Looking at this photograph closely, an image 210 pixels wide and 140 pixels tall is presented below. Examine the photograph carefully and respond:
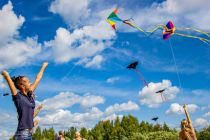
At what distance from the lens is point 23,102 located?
4.83 meters

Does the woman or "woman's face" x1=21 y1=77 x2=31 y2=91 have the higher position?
"woman's face" x1=21 y1=77 x2=31 y2=91

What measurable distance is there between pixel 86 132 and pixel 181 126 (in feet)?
262

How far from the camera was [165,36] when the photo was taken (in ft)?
40.5

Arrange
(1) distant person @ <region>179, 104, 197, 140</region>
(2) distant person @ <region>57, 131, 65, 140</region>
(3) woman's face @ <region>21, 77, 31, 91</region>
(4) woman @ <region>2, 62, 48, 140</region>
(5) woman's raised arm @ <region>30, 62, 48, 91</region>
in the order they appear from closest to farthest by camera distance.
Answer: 1. (4) woman @ <region>2, 62, 48, 140</region>
2. (3) woman's face @ <region>21, 77, 31, 91</region>
3. (5) woman's raised arm @ <region>30, 62, 48, 91</region>
4. (1) distant person @ <region>179, 104, 197, 140</region>
5. (2) distant person @ <region>57, 131, 65, 140</region>

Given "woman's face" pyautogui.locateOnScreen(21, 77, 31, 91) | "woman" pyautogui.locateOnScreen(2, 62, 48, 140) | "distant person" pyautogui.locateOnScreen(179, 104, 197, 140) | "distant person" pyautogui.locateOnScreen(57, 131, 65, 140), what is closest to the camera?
"woman" pyautogui.locateOnScreen(2, 62, 48, 140)

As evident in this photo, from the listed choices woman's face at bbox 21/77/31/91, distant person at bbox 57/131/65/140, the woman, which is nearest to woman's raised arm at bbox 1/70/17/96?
the woman

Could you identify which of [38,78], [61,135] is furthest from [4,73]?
[61,135]

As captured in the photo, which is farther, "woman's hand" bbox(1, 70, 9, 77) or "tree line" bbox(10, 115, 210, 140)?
"tree line" bbox(10, 115, 210, 140)

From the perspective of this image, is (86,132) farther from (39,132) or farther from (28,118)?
(28,118)

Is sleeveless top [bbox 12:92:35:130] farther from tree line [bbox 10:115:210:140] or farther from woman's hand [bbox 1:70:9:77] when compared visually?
tree line [bbox 10:115:210:140]

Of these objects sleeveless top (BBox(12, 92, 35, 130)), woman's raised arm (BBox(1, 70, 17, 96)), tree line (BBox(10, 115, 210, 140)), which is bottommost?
sleeveless top (BBox(12, 92, 35, 130))

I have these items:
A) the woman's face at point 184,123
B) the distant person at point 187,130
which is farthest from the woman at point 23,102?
the woman's face at point 184,123

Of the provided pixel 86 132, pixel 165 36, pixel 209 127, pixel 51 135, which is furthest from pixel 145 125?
pixel 165 36

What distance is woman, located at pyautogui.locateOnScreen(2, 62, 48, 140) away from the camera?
466cm
